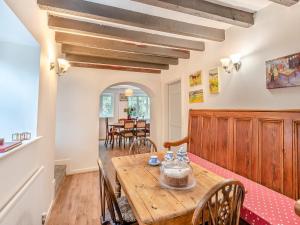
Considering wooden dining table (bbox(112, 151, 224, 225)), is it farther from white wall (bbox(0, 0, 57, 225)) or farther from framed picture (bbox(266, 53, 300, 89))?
framed picture (bbox(266, 53, 300, 89))

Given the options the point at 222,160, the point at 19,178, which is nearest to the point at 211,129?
the point at 222,160

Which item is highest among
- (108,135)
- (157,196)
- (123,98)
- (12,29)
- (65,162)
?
(123,98)

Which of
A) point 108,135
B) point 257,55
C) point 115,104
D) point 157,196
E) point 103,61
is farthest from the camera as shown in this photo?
point 115,104

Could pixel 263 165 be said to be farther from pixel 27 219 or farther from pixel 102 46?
pixel 102 46

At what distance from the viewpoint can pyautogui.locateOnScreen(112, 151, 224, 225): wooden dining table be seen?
1.00 metres

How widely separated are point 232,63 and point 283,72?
2.19ft

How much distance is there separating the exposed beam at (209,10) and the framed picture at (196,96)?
1.23 metres

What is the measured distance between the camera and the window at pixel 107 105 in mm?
8047

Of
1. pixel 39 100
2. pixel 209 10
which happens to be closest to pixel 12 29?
pixel 39 100

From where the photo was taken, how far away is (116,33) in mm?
2297

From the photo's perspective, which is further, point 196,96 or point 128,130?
point 128,130

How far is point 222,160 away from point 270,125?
2.61 ft

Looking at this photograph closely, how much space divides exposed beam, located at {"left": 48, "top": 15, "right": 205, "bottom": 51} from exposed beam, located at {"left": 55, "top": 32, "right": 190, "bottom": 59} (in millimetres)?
380

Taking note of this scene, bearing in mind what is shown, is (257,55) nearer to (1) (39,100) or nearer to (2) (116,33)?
(2) (116,33)
